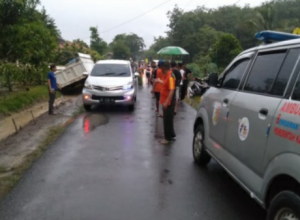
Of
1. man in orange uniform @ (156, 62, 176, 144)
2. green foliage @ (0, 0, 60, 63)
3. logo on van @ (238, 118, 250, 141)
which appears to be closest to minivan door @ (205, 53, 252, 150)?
logo on van @ (238, 118, 250, 141)

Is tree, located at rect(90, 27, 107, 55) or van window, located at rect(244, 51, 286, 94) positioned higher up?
van window, located at rect(244, 51, 286, 94)

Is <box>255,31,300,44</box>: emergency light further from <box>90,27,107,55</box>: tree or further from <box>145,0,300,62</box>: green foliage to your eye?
<box>90,27,107,55</box>: tree

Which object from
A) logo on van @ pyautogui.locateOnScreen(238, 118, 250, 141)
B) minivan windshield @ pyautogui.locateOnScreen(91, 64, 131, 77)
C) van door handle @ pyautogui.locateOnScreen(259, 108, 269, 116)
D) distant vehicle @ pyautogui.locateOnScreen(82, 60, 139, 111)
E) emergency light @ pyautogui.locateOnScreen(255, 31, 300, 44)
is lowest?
distant vehicle @ pyautogui.locateOnScreen(82, 60, 139, 111)

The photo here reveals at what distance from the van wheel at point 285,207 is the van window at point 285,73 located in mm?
951

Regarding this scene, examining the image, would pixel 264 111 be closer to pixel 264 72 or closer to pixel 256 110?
pixel 256 110

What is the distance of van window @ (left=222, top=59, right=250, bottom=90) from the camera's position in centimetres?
424

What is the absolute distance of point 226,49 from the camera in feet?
96.9

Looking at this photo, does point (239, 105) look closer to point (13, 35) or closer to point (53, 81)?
point (53, 81)

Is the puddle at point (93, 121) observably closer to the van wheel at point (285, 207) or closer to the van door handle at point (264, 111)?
the van door handle at point (264, 111)

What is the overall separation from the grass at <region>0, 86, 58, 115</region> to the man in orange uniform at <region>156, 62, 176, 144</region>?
571cm

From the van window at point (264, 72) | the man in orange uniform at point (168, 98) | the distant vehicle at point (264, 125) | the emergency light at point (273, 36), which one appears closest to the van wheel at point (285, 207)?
the distant vehicle at point (264, 125)

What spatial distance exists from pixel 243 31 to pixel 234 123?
50687 millimetres

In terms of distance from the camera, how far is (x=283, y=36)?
3955mm

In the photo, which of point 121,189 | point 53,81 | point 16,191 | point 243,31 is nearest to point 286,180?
point 121,189
